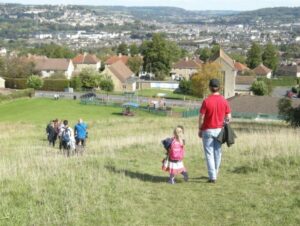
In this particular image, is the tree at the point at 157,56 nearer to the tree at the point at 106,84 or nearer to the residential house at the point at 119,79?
the residential house at the point at 119,79

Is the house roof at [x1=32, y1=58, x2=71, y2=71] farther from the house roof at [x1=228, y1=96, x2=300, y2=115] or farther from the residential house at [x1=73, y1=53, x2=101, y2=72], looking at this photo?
the house roof at [x1=228, y1=96, x2=300, y2=115]

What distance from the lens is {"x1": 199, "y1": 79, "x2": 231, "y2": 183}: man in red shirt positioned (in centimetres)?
1018

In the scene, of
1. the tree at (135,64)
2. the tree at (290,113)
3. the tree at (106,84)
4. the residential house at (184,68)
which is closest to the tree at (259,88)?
the tree at (106,84)

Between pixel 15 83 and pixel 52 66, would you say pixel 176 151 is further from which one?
pixel 52 66

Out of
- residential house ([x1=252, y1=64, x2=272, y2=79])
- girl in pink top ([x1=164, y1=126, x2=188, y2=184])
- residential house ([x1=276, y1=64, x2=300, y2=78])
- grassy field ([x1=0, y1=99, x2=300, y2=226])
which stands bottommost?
residential house ([x1=276, y1=64, x2=300, y2=78])

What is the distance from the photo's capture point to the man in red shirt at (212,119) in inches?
401

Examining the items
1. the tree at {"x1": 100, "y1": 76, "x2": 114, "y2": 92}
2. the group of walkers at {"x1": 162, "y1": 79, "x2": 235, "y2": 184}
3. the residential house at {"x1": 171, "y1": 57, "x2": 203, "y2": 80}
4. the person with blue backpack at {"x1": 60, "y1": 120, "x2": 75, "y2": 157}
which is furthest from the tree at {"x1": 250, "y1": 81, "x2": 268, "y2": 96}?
the group of walkers at {"x1": 162, "y1": 79, "x2": 235, "y2": 184}

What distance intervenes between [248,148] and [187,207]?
242 inches

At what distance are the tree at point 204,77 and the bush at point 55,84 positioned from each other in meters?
21.8

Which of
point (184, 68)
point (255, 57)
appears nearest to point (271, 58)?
point (255, 57)

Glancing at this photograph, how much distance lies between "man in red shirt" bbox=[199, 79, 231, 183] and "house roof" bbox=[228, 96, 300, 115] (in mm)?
50373

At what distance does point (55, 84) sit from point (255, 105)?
4113 centimetres

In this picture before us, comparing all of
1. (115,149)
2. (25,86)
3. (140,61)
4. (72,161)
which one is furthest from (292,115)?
(140,61)

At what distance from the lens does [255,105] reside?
205ft
